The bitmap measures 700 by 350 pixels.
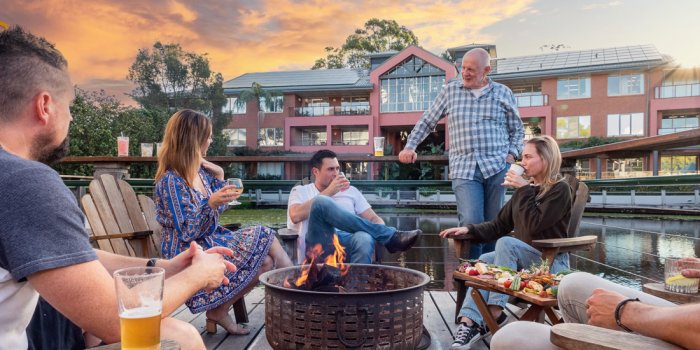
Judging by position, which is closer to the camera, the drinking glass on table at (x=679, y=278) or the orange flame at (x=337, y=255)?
the drinking glass on table at (x=679, y=278)

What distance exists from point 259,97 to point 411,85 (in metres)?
8.96

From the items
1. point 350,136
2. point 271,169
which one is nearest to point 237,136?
point 271,169

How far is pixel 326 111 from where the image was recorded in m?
28.9

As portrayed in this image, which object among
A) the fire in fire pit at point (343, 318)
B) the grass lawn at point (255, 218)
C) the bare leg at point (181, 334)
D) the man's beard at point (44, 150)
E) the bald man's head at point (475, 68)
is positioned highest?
the bald man's head at point (475, 68)

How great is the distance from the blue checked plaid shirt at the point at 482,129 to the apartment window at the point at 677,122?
26.1m

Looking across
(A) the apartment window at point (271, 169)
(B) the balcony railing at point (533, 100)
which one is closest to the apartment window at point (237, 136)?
(A) the apartment window at point (271, 169)

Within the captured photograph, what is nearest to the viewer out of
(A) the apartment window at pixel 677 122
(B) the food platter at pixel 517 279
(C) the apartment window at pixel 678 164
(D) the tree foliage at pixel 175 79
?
(B) the food platter at pixel 517 279

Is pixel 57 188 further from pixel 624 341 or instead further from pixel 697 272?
pixel 697 272

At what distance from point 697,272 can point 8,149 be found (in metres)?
2.12

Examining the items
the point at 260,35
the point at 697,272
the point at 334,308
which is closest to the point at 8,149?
the point at 334,308

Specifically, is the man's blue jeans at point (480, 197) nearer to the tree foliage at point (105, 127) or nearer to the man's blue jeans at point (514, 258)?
the man's blue jeans at point (514, 258)

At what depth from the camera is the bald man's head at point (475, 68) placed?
150 inches

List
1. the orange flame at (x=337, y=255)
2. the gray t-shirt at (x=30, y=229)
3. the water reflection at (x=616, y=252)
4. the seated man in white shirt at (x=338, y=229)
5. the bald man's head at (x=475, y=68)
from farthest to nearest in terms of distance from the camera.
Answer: the water reflection at (x=616, y=252), the bald man's head at (x=475, y=68), the seated man in white shirt at (x=338, y=229), the orange flame at (x=337, y=255), the gray t-shirt at (x=30, y=229)

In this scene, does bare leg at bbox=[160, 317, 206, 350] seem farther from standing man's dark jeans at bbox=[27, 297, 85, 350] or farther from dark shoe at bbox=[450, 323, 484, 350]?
dark shoe at bbox=[450, 323, 484, 350]
